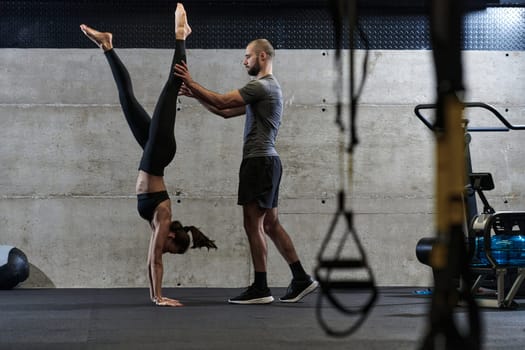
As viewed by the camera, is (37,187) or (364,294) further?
(37,187)

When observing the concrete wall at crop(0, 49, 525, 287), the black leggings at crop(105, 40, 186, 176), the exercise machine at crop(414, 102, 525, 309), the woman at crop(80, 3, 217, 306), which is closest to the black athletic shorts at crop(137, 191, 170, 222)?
the woman at crop(80, 3, 217, 306)

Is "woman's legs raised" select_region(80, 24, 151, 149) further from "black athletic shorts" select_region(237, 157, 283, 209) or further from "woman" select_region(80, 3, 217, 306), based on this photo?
"black athletic shorts" select_region(237, 157, 283, 209)

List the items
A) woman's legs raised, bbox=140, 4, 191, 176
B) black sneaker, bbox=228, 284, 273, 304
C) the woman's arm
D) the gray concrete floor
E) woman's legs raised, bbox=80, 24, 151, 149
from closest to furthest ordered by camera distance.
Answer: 1. the gray concrete floor
2. the woman's arm
3. woman's legs raised, bbox=140, 4, 191, 176
4. black sneaker, bbox=228, 284, 273, 304
5. woman's legs raised, bbox=80, 24, 151, 149

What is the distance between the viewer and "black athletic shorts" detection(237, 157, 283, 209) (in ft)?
16.5

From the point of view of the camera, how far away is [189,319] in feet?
14.0

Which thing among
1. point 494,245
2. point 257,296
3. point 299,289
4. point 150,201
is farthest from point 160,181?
point 494,245

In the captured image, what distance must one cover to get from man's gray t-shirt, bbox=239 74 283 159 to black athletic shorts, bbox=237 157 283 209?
48 mm

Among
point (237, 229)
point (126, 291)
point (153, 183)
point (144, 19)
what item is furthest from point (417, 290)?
point (144, 19)

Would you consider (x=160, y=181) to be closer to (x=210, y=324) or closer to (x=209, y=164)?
(x=210, y=324)

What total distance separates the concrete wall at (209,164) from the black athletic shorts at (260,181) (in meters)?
2.19

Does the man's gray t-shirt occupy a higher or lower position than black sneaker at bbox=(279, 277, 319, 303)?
higher

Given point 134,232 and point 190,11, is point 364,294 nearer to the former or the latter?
point 134,232

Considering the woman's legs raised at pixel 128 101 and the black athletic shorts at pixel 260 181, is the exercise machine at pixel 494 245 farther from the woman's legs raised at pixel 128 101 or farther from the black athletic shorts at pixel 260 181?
the woman's legs raised at pixel 128 101

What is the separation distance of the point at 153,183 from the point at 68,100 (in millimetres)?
2756
